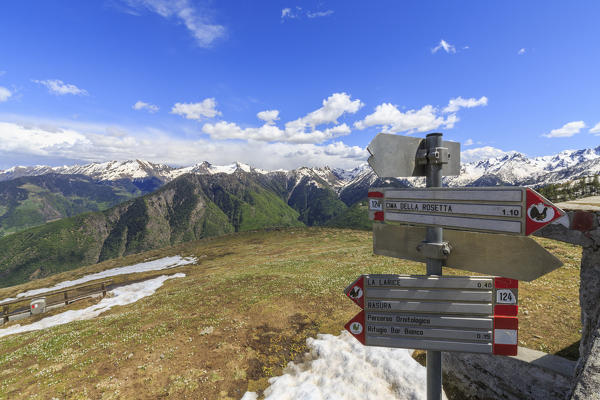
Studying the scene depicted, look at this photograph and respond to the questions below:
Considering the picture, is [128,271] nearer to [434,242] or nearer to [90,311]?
[90,311]

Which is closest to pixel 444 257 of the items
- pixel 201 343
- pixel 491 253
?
pixel 491 253

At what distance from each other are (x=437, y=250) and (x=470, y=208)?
89 cm

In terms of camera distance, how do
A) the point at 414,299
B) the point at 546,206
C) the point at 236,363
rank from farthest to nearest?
the point at 236,363 → the point at 414,299 → the point at 546,206

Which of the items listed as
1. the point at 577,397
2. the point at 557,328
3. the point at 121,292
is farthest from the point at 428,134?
the point at 121,292

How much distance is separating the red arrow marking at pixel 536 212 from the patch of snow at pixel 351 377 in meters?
8.39

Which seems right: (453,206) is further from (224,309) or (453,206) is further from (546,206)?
(224,309)

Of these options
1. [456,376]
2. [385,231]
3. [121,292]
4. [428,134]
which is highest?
[428,134]

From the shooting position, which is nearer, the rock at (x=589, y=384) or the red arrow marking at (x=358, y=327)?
the rock at (x=589, y=384)

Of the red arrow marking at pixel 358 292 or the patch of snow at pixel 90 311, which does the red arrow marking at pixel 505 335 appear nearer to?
the red arrow marking at pixel 358 292

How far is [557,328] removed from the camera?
34.4 ft

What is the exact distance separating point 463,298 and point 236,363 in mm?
11479

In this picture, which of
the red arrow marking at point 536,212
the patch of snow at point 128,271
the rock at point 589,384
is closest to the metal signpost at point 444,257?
the red arrow marking at point 536,212

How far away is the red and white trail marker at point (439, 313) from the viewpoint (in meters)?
4.07

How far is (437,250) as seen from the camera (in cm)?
426
